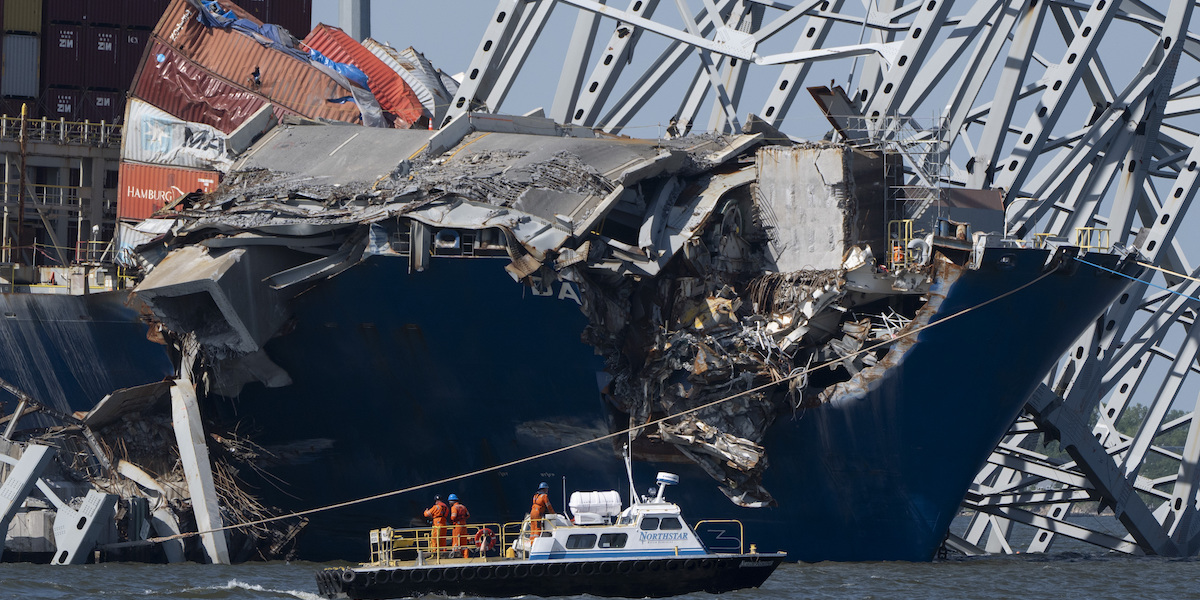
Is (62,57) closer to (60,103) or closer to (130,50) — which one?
(60,103)

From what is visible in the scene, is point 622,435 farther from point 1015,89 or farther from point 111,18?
point 111,18

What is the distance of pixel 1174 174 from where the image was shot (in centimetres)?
5325

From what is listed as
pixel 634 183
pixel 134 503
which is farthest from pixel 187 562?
pixel 634 183

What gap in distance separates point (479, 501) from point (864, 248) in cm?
1028

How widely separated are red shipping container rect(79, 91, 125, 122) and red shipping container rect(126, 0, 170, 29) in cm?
258

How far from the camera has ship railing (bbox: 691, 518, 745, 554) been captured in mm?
38812

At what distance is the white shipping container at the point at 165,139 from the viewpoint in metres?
48.3

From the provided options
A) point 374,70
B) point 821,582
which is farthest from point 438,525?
point 374,70

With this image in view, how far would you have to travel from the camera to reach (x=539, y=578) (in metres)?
32.5

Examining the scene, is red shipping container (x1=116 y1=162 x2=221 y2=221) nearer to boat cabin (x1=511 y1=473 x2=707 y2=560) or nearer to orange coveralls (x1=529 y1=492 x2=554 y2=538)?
orange coveralls (x1=529 y1=492 x2=554 y2=538)

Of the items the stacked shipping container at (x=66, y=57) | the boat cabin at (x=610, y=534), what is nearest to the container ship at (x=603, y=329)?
the boat cabin at (x=610, y=534)

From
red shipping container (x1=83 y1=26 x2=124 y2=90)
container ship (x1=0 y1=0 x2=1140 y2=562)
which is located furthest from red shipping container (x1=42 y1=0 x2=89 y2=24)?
container ship (x1=0 y1=0 x2=1140 y2=562)

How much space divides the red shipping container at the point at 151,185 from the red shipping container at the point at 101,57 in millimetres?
15895

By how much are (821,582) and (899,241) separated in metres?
7.57
